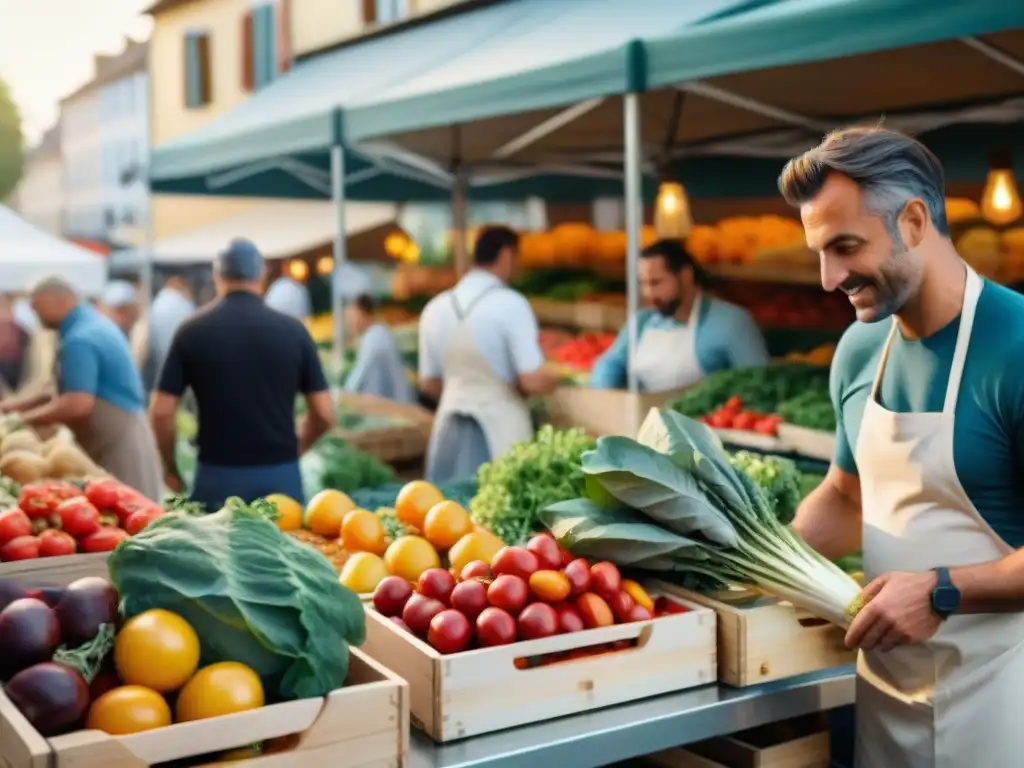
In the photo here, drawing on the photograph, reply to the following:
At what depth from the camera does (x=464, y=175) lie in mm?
9539

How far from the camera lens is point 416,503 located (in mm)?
3133

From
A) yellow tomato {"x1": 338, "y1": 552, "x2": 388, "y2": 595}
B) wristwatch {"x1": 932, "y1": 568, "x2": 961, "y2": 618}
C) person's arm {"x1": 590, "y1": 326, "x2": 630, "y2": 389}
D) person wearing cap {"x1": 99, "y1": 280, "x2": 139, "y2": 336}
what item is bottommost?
yellow tomato {"x1": 338, "y1": 552, "x2": 388, "y2": 595}

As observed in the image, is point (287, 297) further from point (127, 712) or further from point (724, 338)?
point (127, 712)

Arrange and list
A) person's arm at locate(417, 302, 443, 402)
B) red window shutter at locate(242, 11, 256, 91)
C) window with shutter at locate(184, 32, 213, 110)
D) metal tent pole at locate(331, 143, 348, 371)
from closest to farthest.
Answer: person's arm at locate(417, 302, 443, 402), metal tent pole at locate(331, 143, 348, 371), red window shutter at locate(242, 11, 256, 91), window with shutter at locate(184, 32, 213, 110)

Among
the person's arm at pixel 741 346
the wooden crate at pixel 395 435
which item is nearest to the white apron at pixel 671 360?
the person's arm at pixel 741 346

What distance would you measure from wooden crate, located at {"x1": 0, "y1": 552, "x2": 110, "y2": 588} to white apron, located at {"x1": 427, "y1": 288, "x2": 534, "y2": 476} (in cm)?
328

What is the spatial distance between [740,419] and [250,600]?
3.86 meters

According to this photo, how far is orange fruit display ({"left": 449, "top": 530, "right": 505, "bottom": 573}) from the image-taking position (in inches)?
106

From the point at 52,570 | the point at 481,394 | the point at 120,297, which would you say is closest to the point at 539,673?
the point at 52,570

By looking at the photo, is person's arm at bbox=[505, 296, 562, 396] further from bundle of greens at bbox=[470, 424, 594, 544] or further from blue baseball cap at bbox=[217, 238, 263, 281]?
bundle of greens at bbox=[470, 424, 594, 544]

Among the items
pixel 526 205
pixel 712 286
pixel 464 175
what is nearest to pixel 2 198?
pixel 526 205

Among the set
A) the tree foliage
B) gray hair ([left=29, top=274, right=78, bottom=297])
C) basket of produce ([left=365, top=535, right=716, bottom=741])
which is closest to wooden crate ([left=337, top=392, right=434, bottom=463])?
gray hair ([left=29, top=274, right=78, bottom=297])

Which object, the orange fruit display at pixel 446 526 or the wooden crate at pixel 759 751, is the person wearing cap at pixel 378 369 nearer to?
the orange fruit display at pixel 446 526

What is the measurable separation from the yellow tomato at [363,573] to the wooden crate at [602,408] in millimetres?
3030
